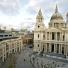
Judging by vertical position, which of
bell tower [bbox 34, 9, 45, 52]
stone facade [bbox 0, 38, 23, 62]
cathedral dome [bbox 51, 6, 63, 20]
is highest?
cathedral dome [bbox 51, 6, 63, 20]

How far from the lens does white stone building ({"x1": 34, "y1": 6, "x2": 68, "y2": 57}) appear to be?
43.6 metres

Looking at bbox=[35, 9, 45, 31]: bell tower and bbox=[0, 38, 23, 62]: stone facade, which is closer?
bbox=[0, 38, 23, 62]: stone facade

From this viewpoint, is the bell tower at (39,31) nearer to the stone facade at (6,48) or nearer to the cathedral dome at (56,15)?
the cathedral dome at (56,15)

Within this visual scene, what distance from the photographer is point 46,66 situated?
2820 centimetres

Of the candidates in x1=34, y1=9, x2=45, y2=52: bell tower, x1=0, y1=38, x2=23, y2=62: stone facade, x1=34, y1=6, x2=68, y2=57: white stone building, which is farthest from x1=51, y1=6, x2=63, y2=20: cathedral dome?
x1=0, y1=38, x2=23, y2=62: stone facade

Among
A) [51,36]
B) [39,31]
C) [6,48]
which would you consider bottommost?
[6,48]

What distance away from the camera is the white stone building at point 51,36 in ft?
143

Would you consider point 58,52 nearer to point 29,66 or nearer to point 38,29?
point 38,29

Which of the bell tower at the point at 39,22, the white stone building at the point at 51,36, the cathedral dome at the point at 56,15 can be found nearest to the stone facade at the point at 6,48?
the white stone building at the point at 51,36

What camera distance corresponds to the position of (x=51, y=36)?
44.9 m

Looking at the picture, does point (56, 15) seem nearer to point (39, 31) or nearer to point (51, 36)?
point (39, 31)

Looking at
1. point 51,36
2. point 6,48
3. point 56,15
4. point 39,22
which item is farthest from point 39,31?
point 6,48

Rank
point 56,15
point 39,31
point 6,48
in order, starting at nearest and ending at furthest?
point 6,48, point 39,31, point 56,15

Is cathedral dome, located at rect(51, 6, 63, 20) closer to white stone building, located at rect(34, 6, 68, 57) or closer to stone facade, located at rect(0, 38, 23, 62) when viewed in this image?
white stone building, located at rect(34, 6, 68, 57)
